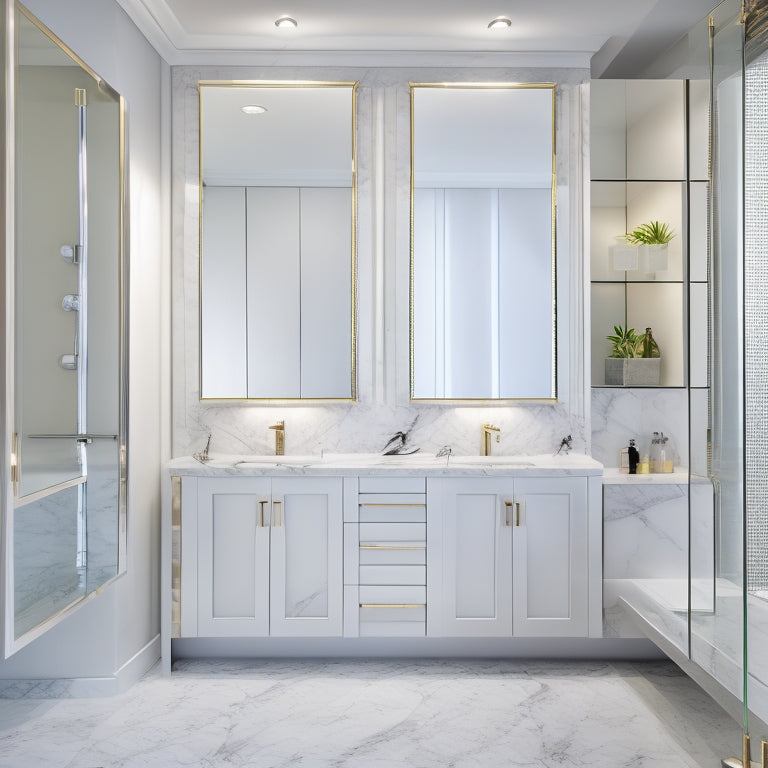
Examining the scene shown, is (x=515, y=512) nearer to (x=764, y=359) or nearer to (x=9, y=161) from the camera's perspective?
(x=764, y=359)

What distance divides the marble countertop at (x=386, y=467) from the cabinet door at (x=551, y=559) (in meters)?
0.06

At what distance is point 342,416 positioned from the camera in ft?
11.3

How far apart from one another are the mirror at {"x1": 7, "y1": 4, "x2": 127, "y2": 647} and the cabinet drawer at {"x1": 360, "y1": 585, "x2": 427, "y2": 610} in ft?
3.36

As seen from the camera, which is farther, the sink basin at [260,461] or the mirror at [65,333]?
the sink basin at [260,461]

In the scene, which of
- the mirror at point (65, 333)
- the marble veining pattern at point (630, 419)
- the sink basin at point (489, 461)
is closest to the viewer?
the mirror at point (65, 333)

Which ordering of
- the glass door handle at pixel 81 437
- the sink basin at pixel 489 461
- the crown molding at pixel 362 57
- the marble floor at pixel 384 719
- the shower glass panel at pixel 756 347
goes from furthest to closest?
the crown molding at pixel 362 57, the sink basin at pixel 489 461, the marble floor at pixel 384 719, the glass door handle at pixel 81 437, the shower glass panel at pixel 756 347

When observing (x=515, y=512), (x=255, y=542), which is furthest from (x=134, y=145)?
(x=515, y=512)

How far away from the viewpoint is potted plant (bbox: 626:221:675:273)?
3.38m

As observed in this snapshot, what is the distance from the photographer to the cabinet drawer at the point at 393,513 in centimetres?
307

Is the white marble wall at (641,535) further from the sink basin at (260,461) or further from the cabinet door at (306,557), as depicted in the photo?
the sink basin at (260,461)

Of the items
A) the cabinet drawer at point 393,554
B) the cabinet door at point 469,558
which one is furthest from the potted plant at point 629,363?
the cabinet drawer at point 393,554

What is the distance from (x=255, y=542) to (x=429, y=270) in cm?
150

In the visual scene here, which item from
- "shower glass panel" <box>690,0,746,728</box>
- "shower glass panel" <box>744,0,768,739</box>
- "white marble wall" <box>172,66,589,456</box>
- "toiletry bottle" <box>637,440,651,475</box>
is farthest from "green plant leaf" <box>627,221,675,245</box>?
"shower glass panel" <box>744,0,768,739</box>

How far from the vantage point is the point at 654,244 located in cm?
339
